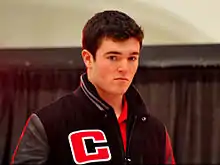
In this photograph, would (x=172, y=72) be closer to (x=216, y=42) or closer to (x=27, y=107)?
(x=216, y=42)

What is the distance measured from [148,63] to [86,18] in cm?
26

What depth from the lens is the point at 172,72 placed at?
1.31 metres

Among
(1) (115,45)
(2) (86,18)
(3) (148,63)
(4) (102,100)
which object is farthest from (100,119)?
(2) (86,18)

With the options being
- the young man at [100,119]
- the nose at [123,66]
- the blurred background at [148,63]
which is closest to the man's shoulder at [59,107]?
the young man at [100,119]

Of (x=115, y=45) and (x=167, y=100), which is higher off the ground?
(x=115, y=45)

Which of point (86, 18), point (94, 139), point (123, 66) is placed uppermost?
point (86, 18)

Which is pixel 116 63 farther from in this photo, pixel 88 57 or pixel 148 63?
pixel 148 63

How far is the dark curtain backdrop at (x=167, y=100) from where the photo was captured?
128cm

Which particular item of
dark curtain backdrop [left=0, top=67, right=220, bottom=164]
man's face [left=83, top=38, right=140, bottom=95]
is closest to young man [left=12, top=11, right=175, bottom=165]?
man's face [left=83, top=38, right=140, bottom=95]

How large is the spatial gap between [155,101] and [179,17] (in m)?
0.29

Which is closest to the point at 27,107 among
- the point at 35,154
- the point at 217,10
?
the point at 35,154

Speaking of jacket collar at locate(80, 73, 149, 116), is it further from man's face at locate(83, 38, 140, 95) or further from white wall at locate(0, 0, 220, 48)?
white wall at locate(0, 0, 220, 48)

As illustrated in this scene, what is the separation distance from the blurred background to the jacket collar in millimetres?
426

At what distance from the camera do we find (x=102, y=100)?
84cm
